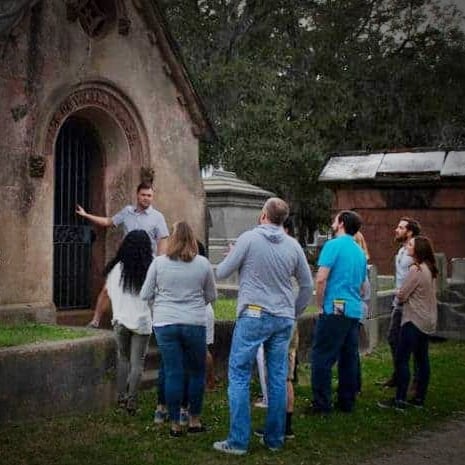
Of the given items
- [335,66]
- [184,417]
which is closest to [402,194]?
[184,417]

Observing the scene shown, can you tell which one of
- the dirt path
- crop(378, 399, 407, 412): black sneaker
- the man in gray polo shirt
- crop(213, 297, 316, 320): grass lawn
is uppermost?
the man in gray polo shirt

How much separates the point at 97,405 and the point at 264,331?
7.48 ft

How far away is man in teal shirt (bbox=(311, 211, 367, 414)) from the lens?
7.96 m

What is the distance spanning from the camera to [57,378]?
7.39 meters

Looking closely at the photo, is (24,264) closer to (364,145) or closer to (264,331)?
(264,331)

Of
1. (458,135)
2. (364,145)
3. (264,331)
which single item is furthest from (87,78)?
(458,135)

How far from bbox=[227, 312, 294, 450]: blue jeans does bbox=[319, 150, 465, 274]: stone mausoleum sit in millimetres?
10201

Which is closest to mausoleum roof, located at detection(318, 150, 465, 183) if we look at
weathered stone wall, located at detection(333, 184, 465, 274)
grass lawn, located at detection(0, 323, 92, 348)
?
weathered stone wall, located at detection(333, 184, 465, 274)

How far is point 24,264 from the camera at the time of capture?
9.46 m

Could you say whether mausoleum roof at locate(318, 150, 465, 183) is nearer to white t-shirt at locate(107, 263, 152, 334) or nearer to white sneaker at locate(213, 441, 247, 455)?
white t-shirt at locate(107, 263, 152, 334)

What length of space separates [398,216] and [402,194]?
0.47 metres

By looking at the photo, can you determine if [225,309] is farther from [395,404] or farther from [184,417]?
[184,417]

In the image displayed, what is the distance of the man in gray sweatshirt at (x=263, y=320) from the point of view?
651 centimetres

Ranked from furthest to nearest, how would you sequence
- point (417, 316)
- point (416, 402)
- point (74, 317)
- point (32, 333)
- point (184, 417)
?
point (74, 317), point (416, 402), point (417, 316), point (32, 333), point (184, 417)
